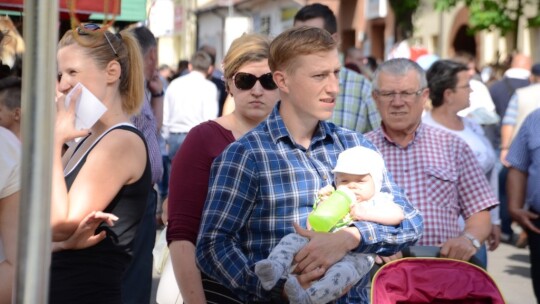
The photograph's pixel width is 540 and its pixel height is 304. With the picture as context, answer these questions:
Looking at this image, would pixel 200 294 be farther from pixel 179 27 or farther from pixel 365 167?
pixel 179 27

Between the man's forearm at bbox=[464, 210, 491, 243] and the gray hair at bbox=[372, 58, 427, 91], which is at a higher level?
the gray hair at bbox=[372, 58, 427, 91]

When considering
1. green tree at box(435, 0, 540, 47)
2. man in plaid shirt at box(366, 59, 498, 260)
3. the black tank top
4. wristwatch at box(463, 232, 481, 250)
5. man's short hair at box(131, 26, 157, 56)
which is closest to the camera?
the black tank top

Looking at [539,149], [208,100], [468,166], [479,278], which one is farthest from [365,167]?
[208,100]

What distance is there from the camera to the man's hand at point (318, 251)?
10.8 feet

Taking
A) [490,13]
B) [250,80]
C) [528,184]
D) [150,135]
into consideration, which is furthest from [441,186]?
[490,13]

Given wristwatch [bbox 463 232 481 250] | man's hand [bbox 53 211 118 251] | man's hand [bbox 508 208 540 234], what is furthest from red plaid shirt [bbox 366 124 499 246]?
man's hand [bbox 53 211 118 251]

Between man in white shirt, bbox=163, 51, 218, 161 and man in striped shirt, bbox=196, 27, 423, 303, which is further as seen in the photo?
man in white shirt, bbox=163, 51, 218, 161

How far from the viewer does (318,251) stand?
331 cm

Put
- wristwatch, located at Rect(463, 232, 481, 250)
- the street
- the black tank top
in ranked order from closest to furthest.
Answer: the black tank top < wristwatch, located at Rect(463, 232, 481, 250) < the street

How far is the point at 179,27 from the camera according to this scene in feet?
89.8

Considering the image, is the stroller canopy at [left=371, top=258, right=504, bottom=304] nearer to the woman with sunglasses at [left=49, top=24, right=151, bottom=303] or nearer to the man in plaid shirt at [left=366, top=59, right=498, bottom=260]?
the woman with sunglasses at [left=49, top=24, right=151, bottom=303]

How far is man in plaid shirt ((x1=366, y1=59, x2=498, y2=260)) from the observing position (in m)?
5.23

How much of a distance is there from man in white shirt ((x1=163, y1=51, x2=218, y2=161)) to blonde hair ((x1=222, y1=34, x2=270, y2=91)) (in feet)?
27.4

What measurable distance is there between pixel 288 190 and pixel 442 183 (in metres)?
1.96
